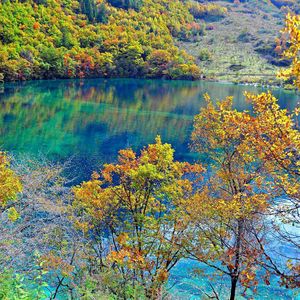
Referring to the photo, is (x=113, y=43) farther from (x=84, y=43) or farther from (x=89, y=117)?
(x=89, y=117)

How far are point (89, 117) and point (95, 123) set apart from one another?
445cm

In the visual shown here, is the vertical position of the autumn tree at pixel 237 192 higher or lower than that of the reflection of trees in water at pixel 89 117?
higher

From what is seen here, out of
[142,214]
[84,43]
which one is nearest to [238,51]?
[84,43]

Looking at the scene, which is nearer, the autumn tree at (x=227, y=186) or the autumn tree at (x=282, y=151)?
the autumn tree at (x=282, y=151)

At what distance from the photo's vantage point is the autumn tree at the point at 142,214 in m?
13.2

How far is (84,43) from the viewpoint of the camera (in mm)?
129250

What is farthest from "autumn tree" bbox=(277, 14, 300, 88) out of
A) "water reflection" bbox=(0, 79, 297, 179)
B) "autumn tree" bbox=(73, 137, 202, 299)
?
"water reflection" bbox=(0, 79, 297, 179)

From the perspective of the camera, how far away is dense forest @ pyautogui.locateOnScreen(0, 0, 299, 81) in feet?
333

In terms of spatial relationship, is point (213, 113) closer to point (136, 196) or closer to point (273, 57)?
point (136, 196)

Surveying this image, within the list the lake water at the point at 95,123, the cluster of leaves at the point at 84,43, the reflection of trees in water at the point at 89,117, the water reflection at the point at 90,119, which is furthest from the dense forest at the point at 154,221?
the cluster of leaves at the point at 84,43

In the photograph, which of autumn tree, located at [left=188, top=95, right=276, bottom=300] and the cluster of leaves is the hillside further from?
autumn tree, located at [left=188, top=95, right=276, bottom=300]

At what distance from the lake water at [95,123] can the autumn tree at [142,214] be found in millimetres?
3639

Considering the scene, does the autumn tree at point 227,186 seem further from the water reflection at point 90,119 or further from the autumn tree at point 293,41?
the water reflection at point 90,119

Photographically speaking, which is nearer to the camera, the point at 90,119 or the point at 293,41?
the point at 293,41
